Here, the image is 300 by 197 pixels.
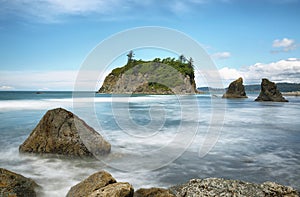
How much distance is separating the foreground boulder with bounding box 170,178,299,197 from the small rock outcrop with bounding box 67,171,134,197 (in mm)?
841

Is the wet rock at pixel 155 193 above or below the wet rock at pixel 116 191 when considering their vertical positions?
below

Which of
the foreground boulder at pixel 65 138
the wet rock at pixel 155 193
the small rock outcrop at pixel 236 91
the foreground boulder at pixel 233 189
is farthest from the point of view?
the small rock outcrop at pixel 236 91

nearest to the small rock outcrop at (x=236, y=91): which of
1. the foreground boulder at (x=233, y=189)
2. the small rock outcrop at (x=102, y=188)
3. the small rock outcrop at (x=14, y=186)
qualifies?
the foreground boulder at (x=233, y=189)

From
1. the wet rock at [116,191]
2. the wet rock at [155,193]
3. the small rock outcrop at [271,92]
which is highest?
the small rock outcrop at [271,92]

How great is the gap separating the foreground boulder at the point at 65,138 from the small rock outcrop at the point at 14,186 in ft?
7.20

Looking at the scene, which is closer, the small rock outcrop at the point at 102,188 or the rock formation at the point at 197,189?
the small rock outcrop at the point at 102,188

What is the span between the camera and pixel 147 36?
761 centimetres

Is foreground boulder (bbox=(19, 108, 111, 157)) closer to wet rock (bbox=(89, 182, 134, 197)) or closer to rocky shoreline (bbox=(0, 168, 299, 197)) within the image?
rocky shoreline (bbox=(0, 168, 299, 197))

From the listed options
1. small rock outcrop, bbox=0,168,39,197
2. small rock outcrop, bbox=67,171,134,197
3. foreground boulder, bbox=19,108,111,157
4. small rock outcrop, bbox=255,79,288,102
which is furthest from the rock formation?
small rock outcrop, bbox=255,79,288,102

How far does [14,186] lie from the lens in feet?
11.6

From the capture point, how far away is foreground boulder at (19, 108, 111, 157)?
6.09 metres

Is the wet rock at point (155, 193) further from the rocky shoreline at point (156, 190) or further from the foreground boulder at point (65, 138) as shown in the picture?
the foreground boulder at point (65, 138)

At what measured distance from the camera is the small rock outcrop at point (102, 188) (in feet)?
9.84

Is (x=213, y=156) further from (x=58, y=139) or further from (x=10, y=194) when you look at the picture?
(x=10, y=194)
